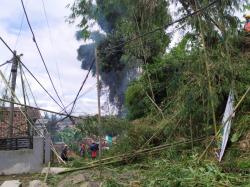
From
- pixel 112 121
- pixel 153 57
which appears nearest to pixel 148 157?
pixel 112 121

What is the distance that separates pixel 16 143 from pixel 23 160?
56 cm

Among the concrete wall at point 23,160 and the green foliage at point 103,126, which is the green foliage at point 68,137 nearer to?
the concrete wall at point 23,160

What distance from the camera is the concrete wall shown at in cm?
1023

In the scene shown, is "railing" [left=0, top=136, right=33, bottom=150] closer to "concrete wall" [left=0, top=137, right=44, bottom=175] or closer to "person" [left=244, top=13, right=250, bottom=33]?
"concrete wall" [left=0, top=137, right=44, bottom=175]

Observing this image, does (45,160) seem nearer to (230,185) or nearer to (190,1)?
(190,1)

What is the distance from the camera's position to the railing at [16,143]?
1055 centimetres

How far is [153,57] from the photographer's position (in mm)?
14375

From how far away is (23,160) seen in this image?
1033cm

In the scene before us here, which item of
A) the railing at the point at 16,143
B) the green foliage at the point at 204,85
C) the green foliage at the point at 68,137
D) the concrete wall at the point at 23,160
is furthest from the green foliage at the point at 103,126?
the green foliage at the point at 68,137

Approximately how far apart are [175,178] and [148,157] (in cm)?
256

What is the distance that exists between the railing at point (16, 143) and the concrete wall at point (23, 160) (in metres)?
0.22

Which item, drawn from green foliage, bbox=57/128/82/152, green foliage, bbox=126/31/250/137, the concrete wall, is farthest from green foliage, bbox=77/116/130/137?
green foliage, bbox=57/128/82/152

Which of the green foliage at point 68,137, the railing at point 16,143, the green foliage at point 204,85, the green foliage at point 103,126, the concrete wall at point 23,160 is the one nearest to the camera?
the green foliage at point 204,85

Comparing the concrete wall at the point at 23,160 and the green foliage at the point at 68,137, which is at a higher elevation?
the green foliage at the point at 68,137
